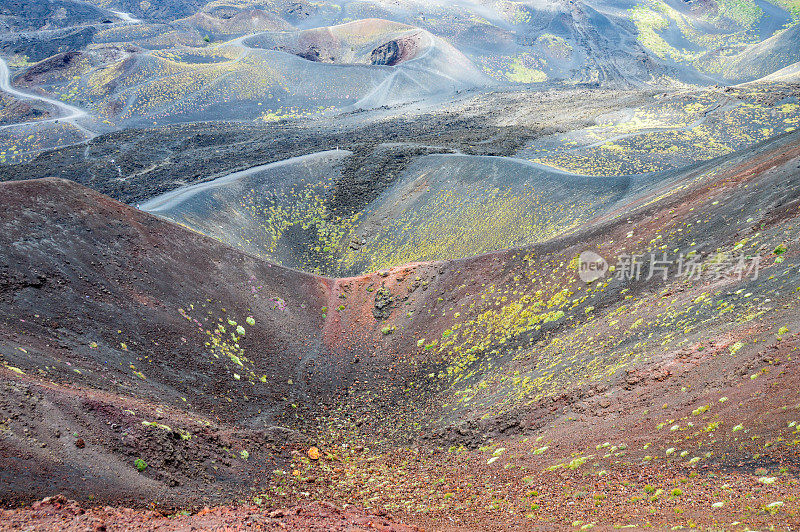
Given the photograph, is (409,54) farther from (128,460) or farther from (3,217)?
(128,460)

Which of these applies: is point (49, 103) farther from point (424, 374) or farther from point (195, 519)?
point (195, 519)

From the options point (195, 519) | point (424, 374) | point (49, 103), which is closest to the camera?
point (195, 519)

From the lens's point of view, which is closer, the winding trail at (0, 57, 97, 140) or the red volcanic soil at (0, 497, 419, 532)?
the red volcanic soil at (0, 497, 419, 532)

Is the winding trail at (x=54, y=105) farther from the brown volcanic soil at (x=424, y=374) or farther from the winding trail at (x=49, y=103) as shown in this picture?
the brown volcanic soil at (x=424, y=374)

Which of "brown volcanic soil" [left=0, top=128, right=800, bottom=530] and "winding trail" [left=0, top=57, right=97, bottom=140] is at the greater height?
"winding trail" [left=0, top=57, right=97, bottom=140]

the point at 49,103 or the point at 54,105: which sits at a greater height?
the point at 49,103

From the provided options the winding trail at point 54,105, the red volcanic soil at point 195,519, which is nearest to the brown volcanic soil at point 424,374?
the red volcanic soil at point 195,519

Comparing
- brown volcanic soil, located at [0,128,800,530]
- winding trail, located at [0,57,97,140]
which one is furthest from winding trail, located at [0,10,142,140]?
brown volcanic soil, located at [0,128,800,530]

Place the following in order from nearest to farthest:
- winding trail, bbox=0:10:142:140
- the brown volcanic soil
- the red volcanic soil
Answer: the red volcanic soil
the brown volcanic soil
winding trail, bbox=0:10:142:140

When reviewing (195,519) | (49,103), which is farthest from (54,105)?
(195,519)

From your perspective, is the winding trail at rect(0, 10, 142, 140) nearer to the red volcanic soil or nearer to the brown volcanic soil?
the brown volcanic soil
